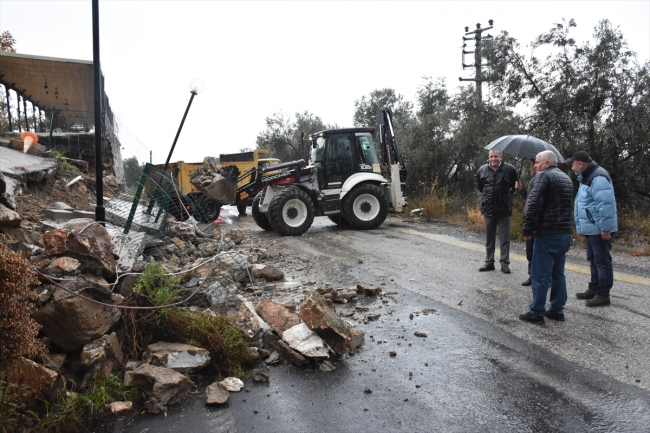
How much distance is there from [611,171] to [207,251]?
926cm

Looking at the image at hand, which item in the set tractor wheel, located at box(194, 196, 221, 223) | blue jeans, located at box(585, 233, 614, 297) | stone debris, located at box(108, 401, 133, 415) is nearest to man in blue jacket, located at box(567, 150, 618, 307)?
blue jeans, located at box(585, 233, 614, 297)

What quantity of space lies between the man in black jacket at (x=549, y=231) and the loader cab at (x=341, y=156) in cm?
800

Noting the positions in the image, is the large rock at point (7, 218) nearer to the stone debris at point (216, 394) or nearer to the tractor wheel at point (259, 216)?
the stone debris at point (216, 394)

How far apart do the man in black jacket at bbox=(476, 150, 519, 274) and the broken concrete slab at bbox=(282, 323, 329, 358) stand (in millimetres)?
4050

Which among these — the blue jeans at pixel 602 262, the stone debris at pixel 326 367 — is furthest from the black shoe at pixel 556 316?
the stone debris at pixel 326 367

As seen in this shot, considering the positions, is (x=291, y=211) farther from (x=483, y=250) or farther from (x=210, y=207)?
(x=210, y=207)

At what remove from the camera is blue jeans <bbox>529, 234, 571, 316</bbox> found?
4906mm

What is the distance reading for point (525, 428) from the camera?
3016 mm

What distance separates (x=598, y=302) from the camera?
544 centimetres

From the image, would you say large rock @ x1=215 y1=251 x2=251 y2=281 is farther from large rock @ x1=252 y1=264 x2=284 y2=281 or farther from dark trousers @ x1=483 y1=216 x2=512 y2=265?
dark trousers @ x1=483 y1=216 x2=512 y2=265

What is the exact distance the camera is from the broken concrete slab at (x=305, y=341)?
13.1 feet

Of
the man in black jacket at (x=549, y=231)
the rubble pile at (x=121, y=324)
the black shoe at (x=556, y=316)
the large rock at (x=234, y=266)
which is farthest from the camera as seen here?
the large rock at (x=234, y=266)

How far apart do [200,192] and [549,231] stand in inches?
453

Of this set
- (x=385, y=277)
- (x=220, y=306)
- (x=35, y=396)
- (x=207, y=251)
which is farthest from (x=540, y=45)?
(x=35, y=396)
